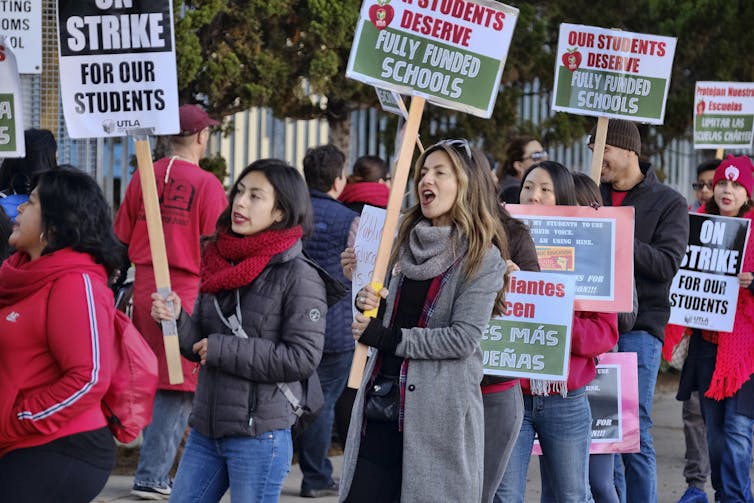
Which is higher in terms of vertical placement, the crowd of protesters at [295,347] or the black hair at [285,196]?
the black hair at [285,196]

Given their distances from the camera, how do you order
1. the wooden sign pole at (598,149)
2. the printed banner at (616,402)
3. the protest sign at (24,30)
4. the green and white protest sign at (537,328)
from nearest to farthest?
the green and white protest sign at (537,328) → the printed banner at (616,402) → the wooden sign pole at (598,149) → the protest sign at (24,30)

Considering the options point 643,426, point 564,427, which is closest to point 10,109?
point 564,427

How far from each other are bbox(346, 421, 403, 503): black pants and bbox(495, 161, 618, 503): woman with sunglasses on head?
45.3 inches

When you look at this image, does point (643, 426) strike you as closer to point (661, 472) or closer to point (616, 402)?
point (616, 402)

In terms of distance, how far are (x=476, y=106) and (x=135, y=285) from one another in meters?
3.12

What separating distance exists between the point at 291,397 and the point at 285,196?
0.77 meters

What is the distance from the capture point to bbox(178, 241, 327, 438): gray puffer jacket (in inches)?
203

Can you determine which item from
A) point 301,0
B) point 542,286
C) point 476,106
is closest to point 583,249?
point 542,286

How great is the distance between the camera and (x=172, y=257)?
8.16 metres

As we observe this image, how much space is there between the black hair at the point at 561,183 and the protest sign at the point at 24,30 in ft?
11.2

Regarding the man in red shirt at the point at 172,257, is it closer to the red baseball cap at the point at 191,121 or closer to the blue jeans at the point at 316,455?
the red baseball cap at the point at 191,121

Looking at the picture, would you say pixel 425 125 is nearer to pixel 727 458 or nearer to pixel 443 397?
pixel 727 458

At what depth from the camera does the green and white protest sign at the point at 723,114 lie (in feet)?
39.0

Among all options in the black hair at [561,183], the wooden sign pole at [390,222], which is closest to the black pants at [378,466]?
the wooden sign pole at [390,222]
